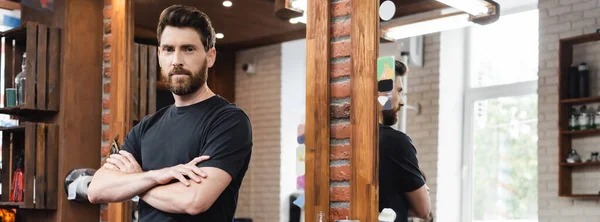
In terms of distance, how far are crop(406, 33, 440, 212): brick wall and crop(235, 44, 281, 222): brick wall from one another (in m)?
1.06

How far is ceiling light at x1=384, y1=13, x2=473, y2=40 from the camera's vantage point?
3.21 meters

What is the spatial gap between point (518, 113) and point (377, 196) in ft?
2.27

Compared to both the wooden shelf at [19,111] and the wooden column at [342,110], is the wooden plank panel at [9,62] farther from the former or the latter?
the wooden column at [342,110]

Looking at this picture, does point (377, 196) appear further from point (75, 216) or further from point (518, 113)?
point (75, 216)

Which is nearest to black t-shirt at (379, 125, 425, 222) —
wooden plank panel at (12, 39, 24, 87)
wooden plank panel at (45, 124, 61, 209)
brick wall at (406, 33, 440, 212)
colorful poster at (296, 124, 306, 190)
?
brick wall at (406, 33, 440, 212)

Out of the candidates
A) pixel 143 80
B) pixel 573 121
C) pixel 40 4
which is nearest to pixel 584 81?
pixel 573 121

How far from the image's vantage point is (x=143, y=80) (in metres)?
4.99

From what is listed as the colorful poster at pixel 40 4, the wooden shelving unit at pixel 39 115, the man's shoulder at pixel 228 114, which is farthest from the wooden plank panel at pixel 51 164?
the man's shoulder at pixel 228 114

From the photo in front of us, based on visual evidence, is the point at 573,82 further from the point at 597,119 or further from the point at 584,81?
the point at 597,119

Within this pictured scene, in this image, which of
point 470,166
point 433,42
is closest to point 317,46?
point 433,42

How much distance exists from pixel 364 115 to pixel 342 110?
0.46 feet

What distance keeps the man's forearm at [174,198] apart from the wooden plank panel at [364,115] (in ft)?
2.42

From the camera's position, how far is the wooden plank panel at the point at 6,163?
5.30 m

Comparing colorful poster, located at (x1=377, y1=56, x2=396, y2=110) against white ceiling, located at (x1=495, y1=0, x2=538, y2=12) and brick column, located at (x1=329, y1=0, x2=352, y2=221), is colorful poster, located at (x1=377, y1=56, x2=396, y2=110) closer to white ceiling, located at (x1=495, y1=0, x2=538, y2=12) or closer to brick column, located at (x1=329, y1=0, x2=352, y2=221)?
brick column, located at (x1=329, y1=0, x2=352, y2=221)
